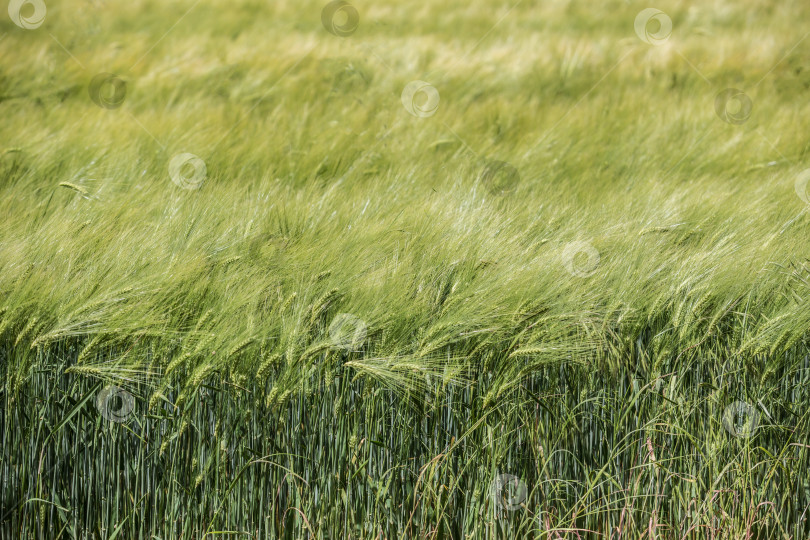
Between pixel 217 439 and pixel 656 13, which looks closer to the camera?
pixel 217 439

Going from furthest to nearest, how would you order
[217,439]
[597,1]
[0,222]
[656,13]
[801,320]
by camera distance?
1. [597,1]
2. [656,13]
3. [0,222]
4. [801,320]
5. [217,439]

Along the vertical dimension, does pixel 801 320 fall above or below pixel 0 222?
below

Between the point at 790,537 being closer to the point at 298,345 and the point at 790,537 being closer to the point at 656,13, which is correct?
the point at 298,345

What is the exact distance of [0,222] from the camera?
5.60ft

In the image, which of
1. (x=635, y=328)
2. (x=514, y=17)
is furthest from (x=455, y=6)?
(x=635, y=328)

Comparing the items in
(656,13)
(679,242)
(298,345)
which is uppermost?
(656,13)

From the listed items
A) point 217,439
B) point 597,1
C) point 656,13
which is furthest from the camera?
point 597,1

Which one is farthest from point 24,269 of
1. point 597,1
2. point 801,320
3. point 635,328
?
point 597,1

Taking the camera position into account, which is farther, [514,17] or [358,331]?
[514,17]

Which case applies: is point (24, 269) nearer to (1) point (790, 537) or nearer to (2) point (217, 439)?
(2) point (217, 439)

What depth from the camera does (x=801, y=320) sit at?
135 centimetres

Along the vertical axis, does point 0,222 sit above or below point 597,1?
below

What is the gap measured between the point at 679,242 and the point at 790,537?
64 centimetres

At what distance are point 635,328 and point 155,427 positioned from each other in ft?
2.65
